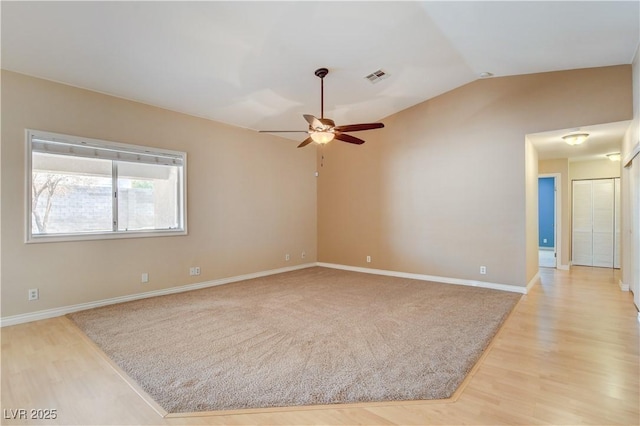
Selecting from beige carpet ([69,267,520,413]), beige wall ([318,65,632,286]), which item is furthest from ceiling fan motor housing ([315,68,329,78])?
beige carpet ([69,267,520,413])

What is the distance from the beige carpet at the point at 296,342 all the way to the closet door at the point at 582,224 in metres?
3.81

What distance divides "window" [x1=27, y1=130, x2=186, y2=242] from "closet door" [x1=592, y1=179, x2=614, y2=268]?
851cm

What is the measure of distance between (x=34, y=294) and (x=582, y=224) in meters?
9.95

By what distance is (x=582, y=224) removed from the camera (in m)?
6.82

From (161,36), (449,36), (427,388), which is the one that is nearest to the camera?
(427,388)

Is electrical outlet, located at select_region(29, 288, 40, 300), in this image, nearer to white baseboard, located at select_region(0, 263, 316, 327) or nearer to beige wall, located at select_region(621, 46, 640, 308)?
white baseboard, located at select_region(0, 263, 316, 327)

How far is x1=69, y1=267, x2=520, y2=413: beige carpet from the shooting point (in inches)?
84.2

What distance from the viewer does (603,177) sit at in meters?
6.62

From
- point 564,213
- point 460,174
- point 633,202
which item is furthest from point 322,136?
point 564,213

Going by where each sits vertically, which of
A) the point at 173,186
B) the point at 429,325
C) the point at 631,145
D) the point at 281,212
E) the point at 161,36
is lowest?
the point at 429,325

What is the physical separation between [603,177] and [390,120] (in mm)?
4949

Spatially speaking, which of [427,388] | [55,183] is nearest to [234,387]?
[427,388]

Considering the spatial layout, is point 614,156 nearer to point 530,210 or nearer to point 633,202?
point 530,210

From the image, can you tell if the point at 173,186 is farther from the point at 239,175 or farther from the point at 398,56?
the point at 398,56
